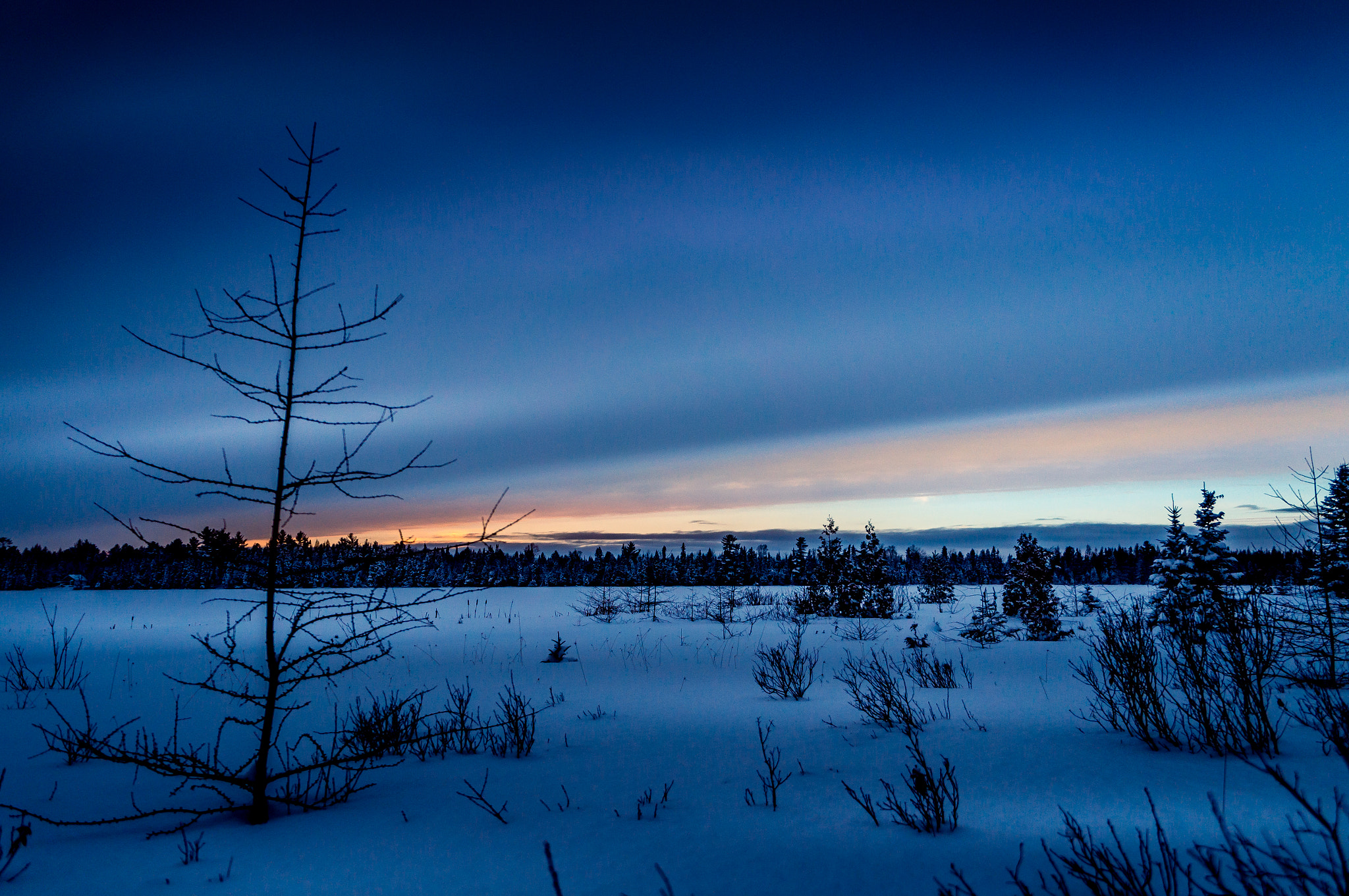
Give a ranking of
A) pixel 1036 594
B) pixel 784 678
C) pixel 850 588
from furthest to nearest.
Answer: pixel 850 588
pixel 1036 594
pixel 784 678

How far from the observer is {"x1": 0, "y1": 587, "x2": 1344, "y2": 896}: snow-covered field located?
320cm

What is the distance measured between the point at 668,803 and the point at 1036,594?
2014 centimetres

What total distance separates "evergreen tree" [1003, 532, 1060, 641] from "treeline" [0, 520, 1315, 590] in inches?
21.4

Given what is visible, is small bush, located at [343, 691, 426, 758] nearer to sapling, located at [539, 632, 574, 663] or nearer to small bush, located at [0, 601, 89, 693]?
small bush, located at [0, 601, 89, 693]

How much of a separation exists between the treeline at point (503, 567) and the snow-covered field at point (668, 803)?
1.50 meters

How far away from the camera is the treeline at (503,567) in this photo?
3.66 meters

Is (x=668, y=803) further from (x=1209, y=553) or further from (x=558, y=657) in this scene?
(x=1209, y=553)

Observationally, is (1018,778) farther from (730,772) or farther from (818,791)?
(730,772)

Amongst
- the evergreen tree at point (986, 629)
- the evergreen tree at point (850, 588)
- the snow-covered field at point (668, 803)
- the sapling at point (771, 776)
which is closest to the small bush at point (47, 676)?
the snow-covered field at point (668, 803)

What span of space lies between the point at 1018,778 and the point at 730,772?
2.16m

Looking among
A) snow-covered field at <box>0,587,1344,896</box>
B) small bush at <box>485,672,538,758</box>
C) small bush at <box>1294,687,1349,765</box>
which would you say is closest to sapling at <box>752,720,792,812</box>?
snow-covered field at <box>0,587,1344,896</box>

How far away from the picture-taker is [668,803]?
4359 millimetres

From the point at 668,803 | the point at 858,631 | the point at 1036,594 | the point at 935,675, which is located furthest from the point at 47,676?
the point at 1036,594

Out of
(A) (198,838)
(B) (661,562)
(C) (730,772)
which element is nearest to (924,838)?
(C) (730,772)
